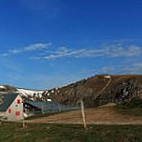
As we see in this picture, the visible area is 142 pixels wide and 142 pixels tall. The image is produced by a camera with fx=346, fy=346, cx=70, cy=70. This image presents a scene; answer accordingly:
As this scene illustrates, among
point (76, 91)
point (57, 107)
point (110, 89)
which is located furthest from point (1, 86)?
point (57, 107)

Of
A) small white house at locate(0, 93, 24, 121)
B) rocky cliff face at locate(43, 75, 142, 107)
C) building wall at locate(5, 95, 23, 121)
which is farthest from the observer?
rocky cliff face at locate(43, 75, 142, 107)

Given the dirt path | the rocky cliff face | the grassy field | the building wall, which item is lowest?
the grassy field

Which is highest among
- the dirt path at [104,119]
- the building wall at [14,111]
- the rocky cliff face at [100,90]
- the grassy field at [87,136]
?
the rocky cliff face at [100,90]

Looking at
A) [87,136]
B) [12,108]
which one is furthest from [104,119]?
[12,108]

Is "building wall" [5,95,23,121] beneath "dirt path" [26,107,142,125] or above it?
above

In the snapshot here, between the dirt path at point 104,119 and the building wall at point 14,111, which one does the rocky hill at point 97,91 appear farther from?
the dirt path at point 104,119

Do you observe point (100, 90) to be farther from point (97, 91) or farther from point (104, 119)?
point (104, 119)

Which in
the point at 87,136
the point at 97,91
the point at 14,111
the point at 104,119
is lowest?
the point at 87,136

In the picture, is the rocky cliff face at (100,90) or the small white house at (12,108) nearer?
the small white house at (12,108)

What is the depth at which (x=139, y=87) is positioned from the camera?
10469 centimetres

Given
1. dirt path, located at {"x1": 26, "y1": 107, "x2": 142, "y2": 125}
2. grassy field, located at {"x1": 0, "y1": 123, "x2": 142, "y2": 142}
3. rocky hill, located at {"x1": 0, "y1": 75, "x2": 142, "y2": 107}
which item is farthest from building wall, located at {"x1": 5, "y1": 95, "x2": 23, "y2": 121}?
grassy field, located at {"x1": 0, "y1": 123, "x2": 142, "y2": 142}

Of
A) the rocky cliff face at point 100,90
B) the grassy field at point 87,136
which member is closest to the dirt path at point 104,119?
the grassy field at point 87,136

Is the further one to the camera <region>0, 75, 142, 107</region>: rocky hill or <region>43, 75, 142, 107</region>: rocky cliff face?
<region>0, 75, 142, 107</region>: rocky hill

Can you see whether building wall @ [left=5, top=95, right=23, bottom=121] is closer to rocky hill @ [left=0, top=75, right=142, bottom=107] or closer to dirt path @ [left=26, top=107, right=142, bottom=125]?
rocky hill @ [left=0, top=75, right=142, bottom=107]
